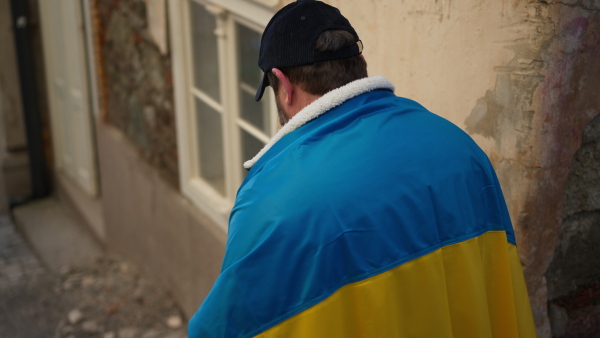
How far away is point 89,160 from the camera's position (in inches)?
269

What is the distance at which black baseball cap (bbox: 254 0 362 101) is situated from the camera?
1.89 m

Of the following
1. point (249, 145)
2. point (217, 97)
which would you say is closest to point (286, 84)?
point (249, 145)

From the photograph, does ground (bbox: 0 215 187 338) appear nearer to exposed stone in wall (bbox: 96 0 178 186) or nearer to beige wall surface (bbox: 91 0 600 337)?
exposed stone in wall (bbox: 96 0 178 186)

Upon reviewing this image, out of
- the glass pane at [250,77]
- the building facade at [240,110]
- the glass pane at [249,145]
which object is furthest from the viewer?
the glass pane at [249,145]

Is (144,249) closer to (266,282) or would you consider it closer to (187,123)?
(187,123)

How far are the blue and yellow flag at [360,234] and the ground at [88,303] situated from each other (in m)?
3.33

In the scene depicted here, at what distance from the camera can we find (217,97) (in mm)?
4414

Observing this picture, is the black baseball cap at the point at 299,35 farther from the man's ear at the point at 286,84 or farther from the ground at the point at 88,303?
the ground at the point at 88,303

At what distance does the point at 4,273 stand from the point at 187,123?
2.68 meters

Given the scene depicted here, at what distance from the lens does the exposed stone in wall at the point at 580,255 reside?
2.46 m

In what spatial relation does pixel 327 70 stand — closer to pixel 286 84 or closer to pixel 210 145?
pixel 286 84

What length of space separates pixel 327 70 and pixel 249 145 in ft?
7.17

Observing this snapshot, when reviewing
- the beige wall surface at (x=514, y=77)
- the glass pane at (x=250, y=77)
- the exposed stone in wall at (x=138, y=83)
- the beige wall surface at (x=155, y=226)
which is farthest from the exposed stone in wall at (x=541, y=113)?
the exposed stone in wall at (x=138, y=83)

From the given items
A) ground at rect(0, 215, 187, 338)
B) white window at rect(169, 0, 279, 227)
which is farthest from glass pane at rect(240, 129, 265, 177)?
ground at rect(0, 215, 187, 338)
